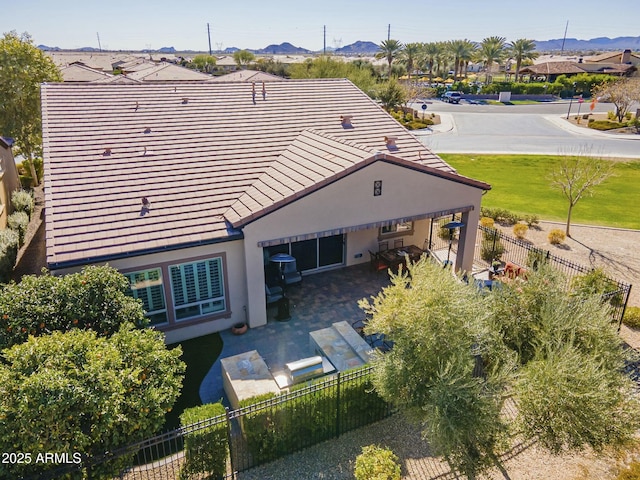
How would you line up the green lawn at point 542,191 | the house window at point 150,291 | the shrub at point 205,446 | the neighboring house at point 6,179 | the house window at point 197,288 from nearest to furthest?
the shrub at point 205,446 → the house window at point 150,291 → the house window at point 197,288 → the neighboring house at point 6,179 → the green lawn at point 542,191

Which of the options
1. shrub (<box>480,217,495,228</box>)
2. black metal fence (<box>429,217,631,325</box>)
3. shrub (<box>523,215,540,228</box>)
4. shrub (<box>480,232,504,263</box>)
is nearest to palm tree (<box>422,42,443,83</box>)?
shrub (<box>523,215,540,228</box>)

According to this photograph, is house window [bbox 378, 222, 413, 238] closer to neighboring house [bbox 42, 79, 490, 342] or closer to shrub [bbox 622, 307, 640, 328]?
neighboring house [bbox 42, 79, 490, 342]

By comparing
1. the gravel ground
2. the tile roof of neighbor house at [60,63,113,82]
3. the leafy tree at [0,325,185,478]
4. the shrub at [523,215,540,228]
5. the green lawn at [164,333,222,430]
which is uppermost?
the tile roof of neighbor house at [60,63,113,82]

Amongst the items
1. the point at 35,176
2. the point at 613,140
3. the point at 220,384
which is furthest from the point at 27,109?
the point at 613,140

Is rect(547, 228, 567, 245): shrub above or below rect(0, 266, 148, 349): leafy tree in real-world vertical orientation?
below

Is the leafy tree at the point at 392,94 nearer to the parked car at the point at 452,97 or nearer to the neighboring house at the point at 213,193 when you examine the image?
the parked car at the point at 452,97

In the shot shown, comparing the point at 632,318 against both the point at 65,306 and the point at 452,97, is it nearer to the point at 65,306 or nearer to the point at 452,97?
the point at 65,306

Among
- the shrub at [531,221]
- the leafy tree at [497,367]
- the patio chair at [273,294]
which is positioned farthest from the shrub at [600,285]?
the patio chair at [273,294]

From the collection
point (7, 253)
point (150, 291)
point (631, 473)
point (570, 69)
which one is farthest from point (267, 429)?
point (570, 69)
